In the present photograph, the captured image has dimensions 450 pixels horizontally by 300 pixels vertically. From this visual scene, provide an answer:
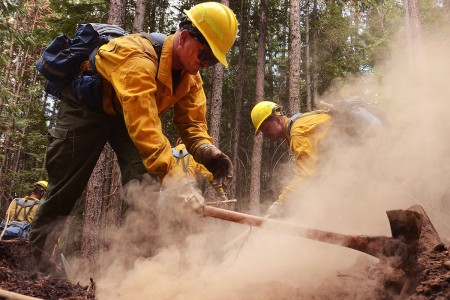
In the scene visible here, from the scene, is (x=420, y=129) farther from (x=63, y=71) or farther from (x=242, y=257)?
(x=63, y=71)

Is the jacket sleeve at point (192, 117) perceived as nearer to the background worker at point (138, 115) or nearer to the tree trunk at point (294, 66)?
Result: the background worker at point (138, 115)

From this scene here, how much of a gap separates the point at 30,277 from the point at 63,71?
5.94ft

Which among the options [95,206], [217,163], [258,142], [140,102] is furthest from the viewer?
[258,142]

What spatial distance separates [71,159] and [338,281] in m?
2.56

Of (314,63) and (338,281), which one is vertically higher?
(314,63)

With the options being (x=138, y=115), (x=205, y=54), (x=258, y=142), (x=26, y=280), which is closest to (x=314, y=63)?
(x=258, y=142)

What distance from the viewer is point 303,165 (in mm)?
4855

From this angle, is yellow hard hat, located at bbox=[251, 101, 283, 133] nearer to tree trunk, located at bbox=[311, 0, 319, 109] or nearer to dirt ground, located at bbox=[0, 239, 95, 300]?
dirt ground, located at bbox=[0, 239, 95, 300]

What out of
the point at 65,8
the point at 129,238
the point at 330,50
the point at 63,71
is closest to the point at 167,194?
the point at 129,238

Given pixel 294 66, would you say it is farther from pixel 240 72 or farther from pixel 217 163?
pixel 217 163

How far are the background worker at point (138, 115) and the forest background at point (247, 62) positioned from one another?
518cm

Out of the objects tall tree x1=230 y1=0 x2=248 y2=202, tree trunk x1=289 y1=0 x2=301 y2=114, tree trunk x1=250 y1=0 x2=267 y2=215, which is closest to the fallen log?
tree trunk x1=289 y1=0 x2=301 y2=114

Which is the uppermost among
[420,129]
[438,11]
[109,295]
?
[438,11]

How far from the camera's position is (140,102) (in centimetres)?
290
